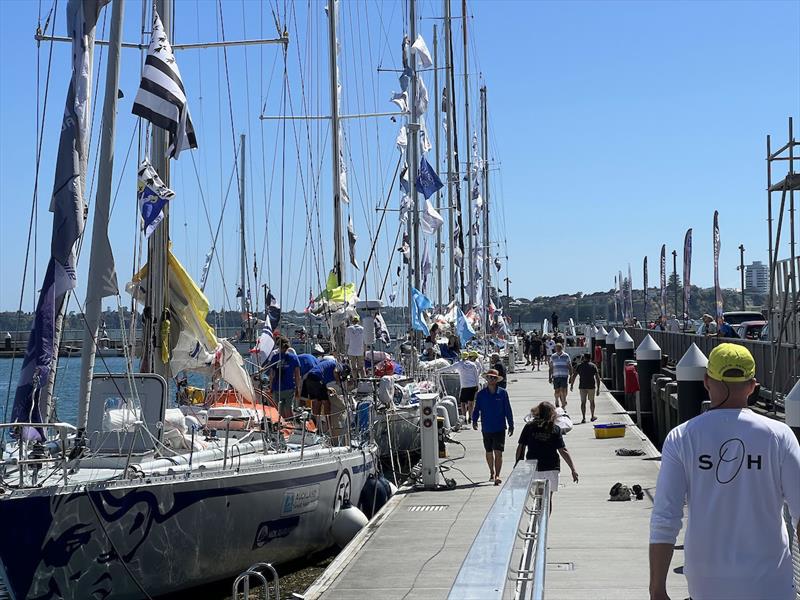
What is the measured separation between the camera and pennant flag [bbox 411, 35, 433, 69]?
95.2 feet

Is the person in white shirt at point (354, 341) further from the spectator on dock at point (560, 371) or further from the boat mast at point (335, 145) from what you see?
the spectator on dock at point (560, 371)

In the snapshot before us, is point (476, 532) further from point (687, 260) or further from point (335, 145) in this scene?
point (687, 260)

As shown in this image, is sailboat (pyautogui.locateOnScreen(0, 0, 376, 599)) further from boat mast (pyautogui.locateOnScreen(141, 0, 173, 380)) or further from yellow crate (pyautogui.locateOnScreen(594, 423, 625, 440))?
yellow crate (pyautogui.locateOnScreen(594, 423, 625, 440))

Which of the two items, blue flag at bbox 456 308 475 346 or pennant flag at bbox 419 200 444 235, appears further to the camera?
blue flag at bbox 456 308 475 346

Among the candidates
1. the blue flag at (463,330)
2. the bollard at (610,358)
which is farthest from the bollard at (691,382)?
the bollard at (610,358)

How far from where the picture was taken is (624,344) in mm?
35188

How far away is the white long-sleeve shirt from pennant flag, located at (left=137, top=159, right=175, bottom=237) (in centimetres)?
904

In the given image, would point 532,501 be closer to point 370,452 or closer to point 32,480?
point 32,480

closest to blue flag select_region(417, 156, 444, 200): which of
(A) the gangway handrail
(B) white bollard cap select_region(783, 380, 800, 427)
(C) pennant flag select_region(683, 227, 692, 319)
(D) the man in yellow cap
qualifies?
(B) white bollard cap select_region(783, 380, 800, 427)

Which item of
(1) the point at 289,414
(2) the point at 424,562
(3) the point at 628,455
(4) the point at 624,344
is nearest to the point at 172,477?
(2) the point at 424,562

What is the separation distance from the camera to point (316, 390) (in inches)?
708

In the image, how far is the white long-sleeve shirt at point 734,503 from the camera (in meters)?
4.27

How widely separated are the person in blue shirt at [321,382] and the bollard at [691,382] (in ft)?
18.0

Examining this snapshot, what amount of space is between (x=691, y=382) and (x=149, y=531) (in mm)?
8461
